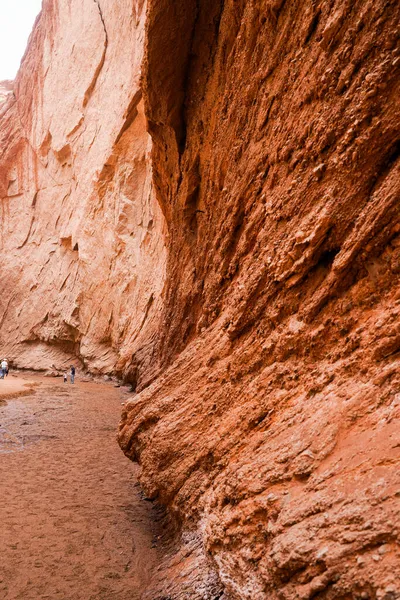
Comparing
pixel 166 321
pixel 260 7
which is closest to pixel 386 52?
pixel 260 7

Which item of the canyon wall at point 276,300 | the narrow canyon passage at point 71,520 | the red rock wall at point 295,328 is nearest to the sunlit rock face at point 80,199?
the narrow canyon passage at point 71,520

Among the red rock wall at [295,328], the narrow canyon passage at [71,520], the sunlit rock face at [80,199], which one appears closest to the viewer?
the red rock wall at [295,328]

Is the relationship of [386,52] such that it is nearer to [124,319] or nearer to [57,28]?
[124,319]

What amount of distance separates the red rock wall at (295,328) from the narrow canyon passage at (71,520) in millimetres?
782

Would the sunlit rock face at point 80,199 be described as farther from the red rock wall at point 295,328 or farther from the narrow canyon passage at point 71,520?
the red rock wall at point 295,328

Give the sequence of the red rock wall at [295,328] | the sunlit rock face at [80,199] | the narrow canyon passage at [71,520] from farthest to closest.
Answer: the sunlit rock face at [80,199] < the narrow canyon passage at [71,520] < the red rock wall at [295,328]

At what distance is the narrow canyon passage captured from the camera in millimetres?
4871

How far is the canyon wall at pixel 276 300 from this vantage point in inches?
108

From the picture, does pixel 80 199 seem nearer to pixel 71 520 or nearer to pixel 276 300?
pixel 71 520

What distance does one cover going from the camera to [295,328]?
3.96 m

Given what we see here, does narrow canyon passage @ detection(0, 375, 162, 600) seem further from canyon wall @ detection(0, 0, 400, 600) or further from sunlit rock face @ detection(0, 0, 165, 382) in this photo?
sunlit rock face @ detection(0, 0, 165, 382)

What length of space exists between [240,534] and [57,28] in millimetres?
45296

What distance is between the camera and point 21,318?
36094 millimetres

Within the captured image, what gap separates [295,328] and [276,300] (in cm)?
52
